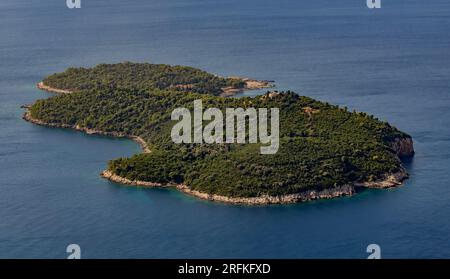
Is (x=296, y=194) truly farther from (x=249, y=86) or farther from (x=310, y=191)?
(x=249, y=86)

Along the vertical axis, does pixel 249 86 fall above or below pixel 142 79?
below

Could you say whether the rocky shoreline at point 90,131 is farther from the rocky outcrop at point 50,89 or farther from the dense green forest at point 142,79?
the dense green forest at point 142,79

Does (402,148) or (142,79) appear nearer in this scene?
(402,148)


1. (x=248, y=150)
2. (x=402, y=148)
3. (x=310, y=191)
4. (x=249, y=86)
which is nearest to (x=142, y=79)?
(x=249, y=86)

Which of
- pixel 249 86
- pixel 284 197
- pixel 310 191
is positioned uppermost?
pixel 249 86

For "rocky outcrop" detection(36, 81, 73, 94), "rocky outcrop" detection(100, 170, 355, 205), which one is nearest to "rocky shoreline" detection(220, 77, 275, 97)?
"rocky outcrop" detection(36, 81, 73, 94)

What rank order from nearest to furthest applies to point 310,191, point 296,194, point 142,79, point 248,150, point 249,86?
point 296,194
point 310,191
point 248,150
point 249,86
point 142,79
